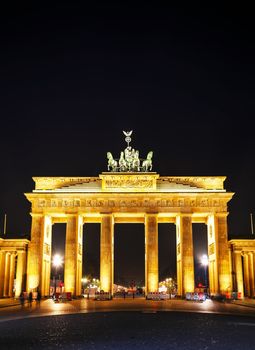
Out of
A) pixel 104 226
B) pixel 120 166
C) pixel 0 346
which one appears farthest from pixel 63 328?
pixel 120 166

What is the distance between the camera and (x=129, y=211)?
63.2 m

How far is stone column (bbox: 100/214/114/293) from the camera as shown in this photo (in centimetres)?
6050

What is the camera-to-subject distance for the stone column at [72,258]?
2406 inches

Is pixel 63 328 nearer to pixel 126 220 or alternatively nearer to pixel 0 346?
pixel 0 346

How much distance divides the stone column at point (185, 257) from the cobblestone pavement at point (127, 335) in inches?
1446

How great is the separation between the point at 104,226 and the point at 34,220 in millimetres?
10163

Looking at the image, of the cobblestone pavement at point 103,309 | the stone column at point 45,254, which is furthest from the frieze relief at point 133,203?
the cobblestone pavement at point 103,309

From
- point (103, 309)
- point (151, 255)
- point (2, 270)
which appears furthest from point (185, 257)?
point (103, 309)

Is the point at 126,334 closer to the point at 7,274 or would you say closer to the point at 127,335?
the point at 127,335

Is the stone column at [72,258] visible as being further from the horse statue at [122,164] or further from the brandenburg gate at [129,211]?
the horse statue at [122,164]

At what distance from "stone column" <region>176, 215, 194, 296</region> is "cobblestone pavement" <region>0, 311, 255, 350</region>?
36740 millimetres

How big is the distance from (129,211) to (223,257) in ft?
48.3

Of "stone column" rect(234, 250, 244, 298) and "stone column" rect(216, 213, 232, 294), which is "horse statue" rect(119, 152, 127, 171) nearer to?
"stone column" rect(216, 213, 232, 294)

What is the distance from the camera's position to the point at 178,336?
1864 cm
